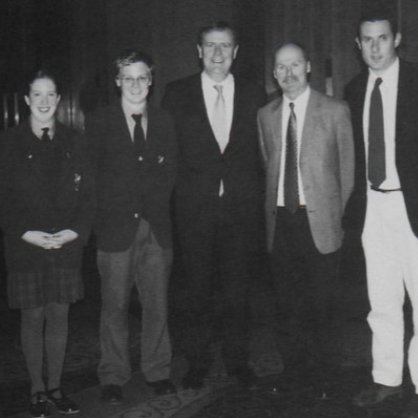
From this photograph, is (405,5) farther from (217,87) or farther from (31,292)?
(31,292)

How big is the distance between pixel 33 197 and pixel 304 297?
128cm

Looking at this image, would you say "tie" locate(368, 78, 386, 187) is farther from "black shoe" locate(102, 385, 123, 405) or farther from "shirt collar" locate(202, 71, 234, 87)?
"black shoe" locate(102, 385, 123, 405)

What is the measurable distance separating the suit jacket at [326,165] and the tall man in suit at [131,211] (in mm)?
570

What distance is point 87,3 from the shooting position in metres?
7.45

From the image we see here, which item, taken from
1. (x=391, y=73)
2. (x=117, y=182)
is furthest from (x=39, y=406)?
(x=391, y=73)

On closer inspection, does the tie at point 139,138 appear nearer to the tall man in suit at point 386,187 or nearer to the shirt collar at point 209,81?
the shirt collar at point 209,81

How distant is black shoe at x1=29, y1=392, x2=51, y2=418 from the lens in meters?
2.89

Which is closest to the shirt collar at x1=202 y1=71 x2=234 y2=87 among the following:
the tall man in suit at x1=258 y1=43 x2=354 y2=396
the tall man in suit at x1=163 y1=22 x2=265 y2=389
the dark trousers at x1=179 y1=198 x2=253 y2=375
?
the tall man in suit at x1=163 y1=22 x2=265 y2=389

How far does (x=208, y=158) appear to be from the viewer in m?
3.13

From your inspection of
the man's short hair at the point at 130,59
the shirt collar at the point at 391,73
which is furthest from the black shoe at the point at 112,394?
the shirt collar at the point at 391,73

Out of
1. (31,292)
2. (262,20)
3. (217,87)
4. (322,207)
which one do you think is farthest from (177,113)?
(262,20)

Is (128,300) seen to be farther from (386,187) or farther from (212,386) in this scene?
(386,187)

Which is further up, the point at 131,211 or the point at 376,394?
the point at 131,211

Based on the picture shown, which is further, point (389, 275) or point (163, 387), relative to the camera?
point (163, 387)
